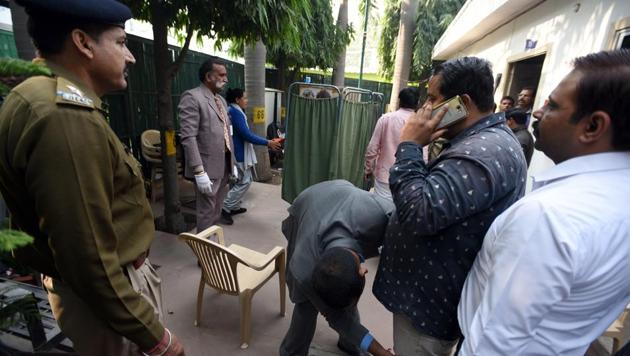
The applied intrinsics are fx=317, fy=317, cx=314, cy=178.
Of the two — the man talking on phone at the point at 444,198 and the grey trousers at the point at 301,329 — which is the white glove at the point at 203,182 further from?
the man talking on phone at the point at 444,198

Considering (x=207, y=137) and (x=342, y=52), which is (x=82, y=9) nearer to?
(x=207, y=137)

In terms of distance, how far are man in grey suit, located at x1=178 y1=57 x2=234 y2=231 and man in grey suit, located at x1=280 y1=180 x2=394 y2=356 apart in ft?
5.11

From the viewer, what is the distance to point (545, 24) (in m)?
5.01

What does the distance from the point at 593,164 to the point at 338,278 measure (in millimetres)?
898

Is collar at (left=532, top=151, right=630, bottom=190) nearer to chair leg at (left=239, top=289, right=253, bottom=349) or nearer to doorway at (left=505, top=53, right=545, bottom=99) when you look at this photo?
chair leg at (left=239, top=289, right=253, bottom=349)

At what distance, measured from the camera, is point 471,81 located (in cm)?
121

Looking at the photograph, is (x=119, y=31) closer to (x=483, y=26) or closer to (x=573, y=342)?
(x=573, y=342)

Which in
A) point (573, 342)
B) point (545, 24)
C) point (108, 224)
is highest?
point (545, 24)

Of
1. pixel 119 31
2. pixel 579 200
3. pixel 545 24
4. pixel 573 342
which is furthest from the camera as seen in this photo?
pixel 545 24

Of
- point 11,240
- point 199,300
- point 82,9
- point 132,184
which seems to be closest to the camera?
point 11,240

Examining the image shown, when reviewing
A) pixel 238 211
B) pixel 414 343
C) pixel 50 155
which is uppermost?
pixel 50 155

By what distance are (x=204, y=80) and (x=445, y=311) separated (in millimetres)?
2921

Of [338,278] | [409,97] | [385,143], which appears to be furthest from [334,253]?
[409,97]

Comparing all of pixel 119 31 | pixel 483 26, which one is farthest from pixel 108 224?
pixel 483 26
